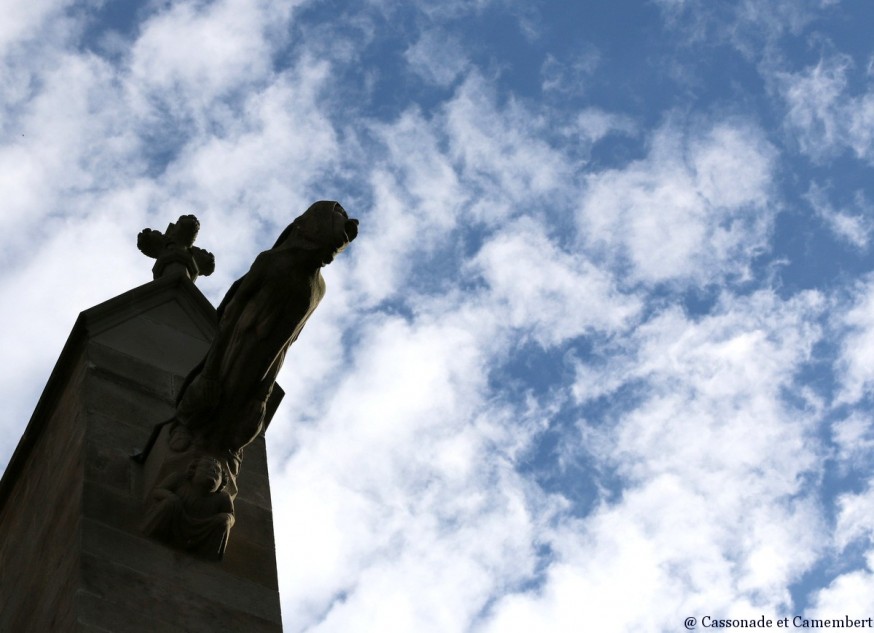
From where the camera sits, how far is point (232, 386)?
845 centimetres

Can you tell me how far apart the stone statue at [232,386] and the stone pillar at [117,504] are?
0.49ft

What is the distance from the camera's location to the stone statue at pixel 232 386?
7918 millimetres

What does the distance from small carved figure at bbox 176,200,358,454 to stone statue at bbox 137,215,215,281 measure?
2.94 metres

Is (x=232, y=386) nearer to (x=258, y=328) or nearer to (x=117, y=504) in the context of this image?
(x=258, y=328)

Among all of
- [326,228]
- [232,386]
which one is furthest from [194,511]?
[326,228]

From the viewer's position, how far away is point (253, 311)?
8.21 m

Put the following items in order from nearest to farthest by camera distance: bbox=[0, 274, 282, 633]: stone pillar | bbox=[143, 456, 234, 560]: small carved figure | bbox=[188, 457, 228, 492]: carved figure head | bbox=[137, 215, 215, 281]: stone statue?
bbox=[0, 274, 282, 633]: stone pillar
bbox=[143, 456, 234, 560]: small carved figure
bbox=[188, 457, 228, 492]: carved figure head
bbox=[137, 215, 215, 281]: stone statue

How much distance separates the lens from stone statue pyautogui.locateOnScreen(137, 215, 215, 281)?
11461 mm

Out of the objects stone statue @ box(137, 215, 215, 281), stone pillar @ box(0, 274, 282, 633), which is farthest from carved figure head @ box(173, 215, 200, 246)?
stone pillar @ box(0, 274, 282, 633)

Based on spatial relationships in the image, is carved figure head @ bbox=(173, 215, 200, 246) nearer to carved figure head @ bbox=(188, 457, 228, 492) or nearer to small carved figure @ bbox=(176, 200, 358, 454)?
small carved figure @ bbox=(176, 200, 358, 454)

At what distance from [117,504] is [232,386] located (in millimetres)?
866

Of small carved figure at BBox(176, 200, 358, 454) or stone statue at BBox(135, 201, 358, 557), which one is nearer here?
stone statue at BBox(135, 201, 358, 557)

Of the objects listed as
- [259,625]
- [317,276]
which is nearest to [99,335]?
[317,276]

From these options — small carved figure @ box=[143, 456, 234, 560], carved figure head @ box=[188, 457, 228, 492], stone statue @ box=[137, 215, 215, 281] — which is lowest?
small carved figure @ box=[143, 456, 234, 560]
